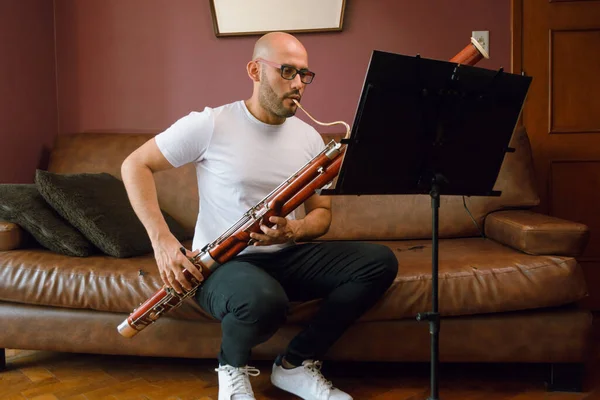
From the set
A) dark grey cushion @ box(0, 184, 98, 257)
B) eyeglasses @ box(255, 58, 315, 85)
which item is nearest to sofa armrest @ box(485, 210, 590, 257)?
eyeglasses @ box(255, 58, 315, 85)

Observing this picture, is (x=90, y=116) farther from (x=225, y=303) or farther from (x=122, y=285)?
(x=225, y=303)

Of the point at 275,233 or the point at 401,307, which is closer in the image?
the point at 275,233

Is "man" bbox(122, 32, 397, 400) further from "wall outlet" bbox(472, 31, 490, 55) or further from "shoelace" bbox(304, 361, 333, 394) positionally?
"wall outlet" bbox(472, 31, 490, 55)

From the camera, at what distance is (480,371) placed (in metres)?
2.14

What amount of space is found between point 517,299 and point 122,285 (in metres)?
1.21

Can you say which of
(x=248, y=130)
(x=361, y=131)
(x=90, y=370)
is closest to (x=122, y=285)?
(x=90, y=370)

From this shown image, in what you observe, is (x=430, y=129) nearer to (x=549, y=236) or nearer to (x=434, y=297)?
(x=434, y=297)

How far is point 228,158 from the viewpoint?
1872 mm

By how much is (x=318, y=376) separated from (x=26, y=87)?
6.51 feet

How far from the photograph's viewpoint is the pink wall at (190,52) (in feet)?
9.50

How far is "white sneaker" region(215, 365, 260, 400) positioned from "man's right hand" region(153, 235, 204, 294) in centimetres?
27

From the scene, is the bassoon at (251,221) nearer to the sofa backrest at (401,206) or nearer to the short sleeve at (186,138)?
the short sleeve at (186,138)

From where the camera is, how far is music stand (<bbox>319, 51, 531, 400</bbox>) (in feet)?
4.58

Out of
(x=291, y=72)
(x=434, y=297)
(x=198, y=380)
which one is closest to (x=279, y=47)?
(x=291, y=72)
